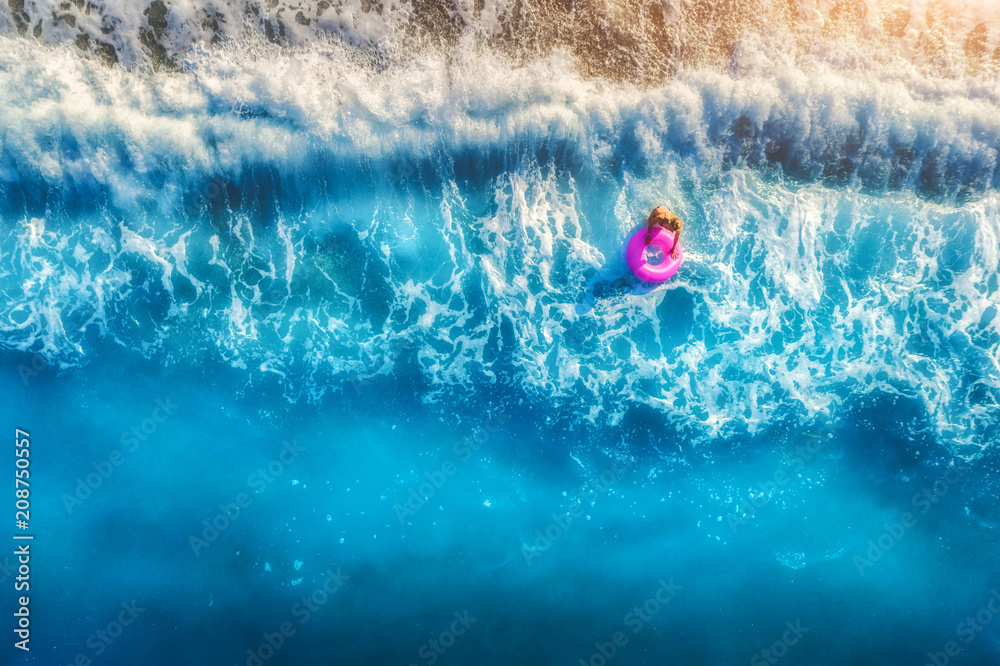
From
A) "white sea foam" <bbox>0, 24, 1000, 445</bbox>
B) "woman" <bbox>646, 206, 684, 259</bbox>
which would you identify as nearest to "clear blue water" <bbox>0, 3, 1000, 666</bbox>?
"white sea foam" <bbox>0, 24, 1000, 445</bbox>

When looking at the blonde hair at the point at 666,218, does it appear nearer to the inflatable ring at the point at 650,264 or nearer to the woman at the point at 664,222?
the woman at the point at 664,222

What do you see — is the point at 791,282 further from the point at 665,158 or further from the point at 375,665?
the point at 375,665

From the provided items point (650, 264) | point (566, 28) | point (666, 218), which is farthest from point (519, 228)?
point (566, 28)

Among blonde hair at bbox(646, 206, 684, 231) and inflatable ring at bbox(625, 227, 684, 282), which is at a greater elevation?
blonde hair at bbox(646, 206, 684, 231)

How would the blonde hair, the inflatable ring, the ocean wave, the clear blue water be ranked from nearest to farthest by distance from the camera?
the blonde hair
the inflatable ring
the ocean wave
the clear blue water

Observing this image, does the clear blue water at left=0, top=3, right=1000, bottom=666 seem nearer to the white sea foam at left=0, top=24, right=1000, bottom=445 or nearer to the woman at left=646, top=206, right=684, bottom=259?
the white sea foam at left=0, top=24, right=1000, bottom=445

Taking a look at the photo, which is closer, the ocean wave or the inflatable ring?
the inflatable ring

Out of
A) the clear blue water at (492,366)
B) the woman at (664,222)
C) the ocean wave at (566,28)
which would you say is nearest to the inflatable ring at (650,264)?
the woman at (664,222)
